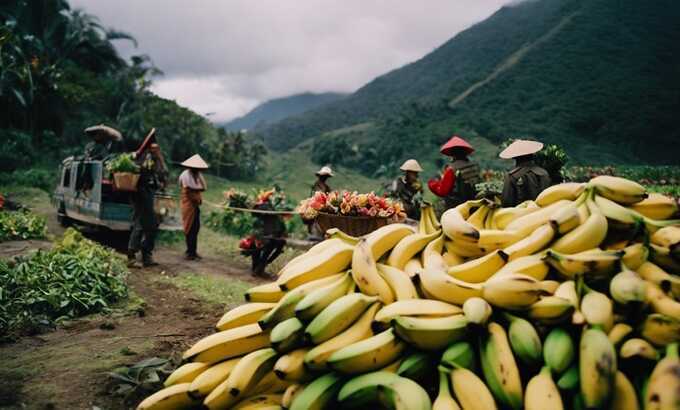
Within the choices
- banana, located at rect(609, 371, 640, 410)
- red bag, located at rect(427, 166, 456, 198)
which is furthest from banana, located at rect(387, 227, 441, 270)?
red bag, located at rect(427, 166, 456, 198)

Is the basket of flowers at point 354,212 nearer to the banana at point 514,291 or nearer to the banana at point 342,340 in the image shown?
the banana at point 342,340

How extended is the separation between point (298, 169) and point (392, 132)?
17607 millimetres

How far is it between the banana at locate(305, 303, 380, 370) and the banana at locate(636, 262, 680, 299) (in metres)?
1.01

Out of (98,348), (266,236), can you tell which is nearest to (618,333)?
(98,348)

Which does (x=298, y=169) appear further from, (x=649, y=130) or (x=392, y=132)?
(x=649, y=130)

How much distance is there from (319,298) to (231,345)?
45cm

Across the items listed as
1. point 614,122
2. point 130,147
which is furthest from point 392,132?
point 130,147

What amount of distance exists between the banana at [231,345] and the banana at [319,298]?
251mm

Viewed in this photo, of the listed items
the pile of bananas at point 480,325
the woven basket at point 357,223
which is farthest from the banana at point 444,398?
the woven basket at point 357,223

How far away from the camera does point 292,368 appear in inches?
64.3

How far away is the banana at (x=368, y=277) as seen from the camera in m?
1.85

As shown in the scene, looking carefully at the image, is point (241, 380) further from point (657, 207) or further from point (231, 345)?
point (657, 207)

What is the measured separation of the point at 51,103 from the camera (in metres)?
24.5

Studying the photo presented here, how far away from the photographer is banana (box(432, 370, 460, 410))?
1.46m
